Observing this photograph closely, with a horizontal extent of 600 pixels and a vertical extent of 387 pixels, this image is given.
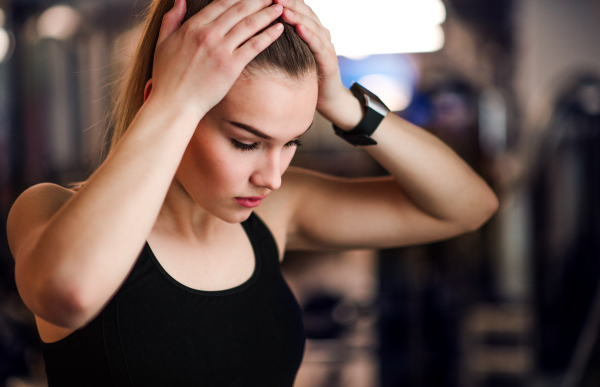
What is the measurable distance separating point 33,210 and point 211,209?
0.30 m

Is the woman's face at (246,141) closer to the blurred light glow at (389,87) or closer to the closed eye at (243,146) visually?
the closed eye at (243,146)

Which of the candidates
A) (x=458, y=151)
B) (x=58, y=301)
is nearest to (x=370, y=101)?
(x=58, y=301)

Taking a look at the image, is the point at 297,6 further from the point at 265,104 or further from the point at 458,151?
the point at 458,151

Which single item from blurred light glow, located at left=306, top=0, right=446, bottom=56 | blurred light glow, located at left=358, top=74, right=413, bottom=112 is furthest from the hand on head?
blurred light glow, located at left=358, top=74, right=413, bottom=112

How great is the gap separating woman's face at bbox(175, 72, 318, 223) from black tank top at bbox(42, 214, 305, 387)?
0.60 feet

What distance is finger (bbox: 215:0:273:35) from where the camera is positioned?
75 centimetres

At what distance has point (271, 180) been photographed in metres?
0.87

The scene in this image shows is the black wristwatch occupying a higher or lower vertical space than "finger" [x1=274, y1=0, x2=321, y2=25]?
lower

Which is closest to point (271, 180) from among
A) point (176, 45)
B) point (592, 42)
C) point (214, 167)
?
point (214, 167)

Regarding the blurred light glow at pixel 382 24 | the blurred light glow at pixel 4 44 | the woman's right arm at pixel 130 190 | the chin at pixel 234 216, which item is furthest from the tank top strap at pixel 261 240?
the blurred light glow at pixel 4 44

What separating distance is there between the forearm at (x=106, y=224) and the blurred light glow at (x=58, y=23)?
14.1 ft

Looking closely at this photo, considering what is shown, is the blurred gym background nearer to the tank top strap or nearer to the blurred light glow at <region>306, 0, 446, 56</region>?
the blurred light glow at <region>306, 0, 446, 56</region>

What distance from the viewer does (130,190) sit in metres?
0.64

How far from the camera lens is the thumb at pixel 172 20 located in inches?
31.9
